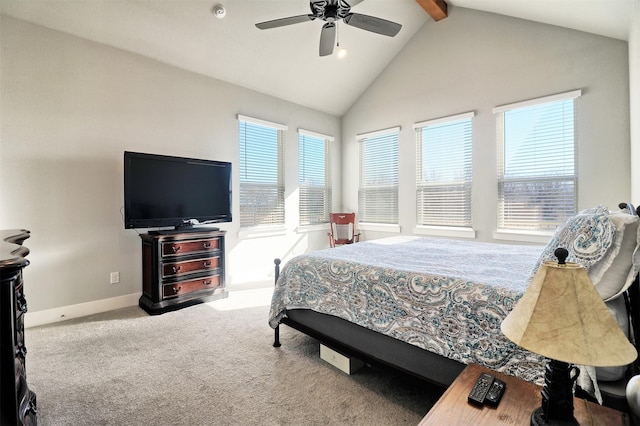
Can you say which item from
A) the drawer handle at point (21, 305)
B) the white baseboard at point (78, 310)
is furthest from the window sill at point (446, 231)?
the drawer handle at point (21, 305)

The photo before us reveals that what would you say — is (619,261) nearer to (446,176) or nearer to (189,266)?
(446,176)

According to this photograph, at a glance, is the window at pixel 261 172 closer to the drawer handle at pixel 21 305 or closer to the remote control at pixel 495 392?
the drawer handle at pixel 21 305

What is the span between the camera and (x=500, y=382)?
1.04 metres

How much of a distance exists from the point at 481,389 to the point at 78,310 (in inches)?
147

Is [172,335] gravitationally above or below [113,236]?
below

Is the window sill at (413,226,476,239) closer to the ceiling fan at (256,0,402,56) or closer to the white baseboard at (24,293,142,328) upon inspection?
the ceiling fan at (256,0,402,56)

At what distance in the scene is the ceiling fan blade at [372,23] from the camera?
2689mm

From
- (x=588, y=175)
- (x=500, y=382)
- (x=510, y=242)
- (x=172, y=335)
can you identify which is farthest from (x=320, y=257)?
(x=588, y=175)

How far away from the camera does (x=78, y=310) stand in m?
3.09

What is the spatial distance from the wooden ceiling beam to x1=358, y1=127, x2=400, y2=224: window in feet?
5.23

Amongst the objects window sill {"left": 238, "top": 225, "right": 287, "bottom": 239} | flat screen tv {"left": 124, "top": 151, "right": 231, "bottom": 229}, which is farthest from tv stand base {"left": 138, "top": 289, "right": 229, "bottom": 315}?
window sill {"left": 238, "top": 225, "right": 287, "bottom": 239}

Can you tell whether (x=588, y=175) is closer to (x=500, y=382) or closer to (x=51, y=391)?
(x=500, y=382)

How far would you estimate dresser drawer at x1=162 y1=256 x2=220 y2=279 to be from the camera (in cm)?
324

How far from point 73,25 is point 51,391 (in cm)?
327
